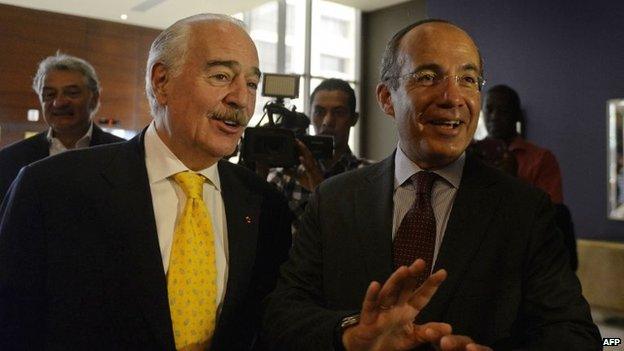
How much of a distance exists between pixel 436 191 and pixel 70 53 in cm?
307

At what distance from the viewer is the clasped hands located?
3.23 ft

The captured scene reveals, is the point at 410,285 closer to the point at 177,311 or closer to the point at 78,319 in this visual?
the point at 177,311

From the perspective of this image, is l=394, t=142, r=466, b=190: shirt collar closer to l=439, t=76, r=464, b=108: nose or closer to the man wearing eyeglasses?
the man wearing eyeglasses

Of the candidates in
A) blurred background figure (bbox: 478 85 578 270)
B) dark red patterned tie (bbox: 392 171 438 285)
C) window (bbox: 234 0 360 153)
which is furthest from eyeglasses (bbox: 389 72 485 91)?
window (bbox: 234 0 360 153)

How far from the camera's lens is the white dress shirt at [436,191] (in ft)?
4.31

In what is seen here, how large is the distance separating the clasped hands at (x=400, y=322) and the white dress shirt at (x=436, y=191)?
27 centimetres

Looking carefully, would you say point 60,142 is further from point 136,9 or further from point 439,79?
point 136,9

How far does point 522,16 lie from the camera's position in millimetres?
5707

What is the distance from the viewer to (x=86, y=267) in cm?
129

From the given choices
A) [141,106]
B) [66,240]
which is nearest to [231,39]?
[66,240]

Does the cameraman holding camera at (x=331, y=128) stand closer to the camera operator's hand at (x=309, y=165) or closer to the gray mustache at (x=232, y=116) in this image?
the camera operator's hand at (x=309, y=165)

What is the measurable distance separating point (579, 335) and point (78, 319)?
103 centimetres

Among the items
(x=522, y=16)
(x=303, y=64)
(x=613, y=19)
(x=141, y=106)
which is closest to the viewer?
(x=141, y=106)

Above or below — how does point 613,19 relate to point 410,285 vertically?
above
